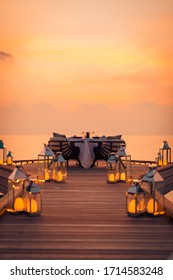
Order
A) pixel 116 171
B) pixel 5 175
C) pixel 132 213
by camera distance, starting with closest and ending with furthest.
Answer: pixel 132 213 < pixel 116 171 < pixel 5 175

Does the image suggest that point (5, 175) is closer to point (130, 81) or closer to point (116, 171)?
point (116, 171)

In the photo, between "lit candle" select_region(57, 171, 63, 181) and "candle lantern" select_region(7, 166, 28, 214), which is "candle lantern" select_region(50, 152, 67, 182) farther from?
"candle lantern" select_region(7, 166, 28, 214)

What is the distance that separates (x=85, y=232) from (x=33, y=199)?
0.98 meters

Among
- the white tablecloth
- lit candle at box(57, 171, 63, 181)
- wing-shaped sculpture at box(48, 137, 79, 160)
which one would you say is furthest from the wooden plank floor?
wing-shaped sculpture at box(48, 137, 79, 160)

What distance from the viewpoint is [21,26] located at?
48.6 ft

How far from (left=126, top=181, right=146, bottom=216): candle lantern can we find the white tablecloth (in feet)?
18.0

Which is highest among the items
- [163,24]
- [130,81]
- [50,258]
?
[163,24]

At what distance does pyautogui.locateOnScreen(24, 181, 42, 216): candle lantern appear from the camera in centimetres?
467

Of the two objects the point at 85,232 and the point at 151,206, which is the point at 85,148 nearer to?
the point at 151,206

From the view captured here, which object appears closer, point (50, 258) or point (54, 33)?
point (50, 258)

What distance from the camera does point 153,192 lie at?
4719 mm
